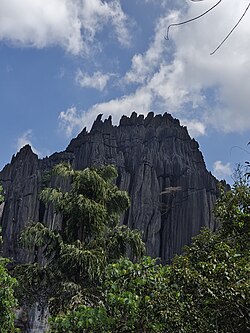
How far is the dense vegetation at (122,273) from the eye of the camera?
3850 mm

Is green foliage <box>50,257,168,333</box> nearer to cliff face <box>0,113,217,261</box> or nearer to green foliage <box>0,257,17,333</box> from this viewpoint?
green foliage <box>0,257,17,333</box>

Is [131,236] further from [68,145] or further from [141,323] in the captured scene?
[68,145]

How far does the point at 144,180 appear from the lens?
124 ft

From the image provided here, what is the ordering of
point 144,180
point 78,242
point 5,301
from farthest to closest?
point 144,180 < point 78,242 < point 5,301

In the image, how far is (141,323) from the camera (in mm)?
4816

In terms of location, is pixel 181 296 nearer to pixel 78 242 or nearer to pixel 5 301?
pixel 5 301

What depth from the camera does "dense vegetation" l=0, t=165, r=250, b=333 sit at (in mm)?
3850

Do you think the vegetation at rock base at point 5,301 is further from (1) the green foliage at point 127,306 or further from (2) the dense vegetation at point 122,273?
(1) the green foliage at point 127,306

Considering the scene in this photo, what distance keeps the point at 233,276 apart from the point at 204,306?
39cm

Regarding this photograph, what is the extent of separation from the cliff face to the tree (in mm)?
21890

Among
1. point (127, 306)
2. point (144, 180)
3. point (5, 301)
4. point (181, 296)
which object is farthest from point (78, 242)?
point (144, 180)

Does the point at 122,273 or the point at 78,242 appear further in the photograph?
the point at 78,242

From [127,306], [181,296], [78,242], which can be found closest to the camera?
[181,296]

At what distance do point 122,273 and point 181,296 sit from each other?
1.26m
